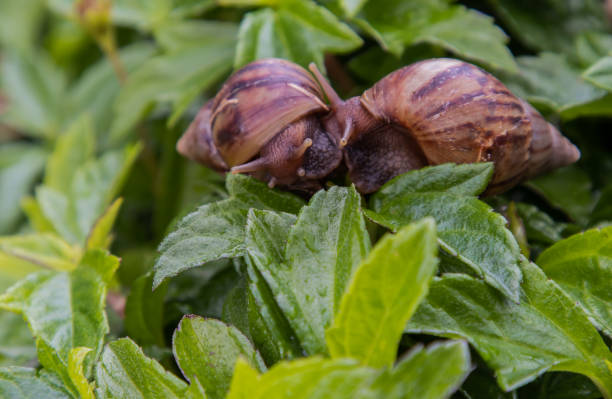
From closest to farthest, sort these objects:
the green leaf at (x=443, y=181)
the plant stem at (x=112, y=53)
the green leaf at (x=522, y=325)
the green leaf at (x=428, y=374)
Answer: the green leaf at (x=428, y=374)
the green leaf at (x=522, y=325)
the green leaf at (x=443, y=181)
the plant stem at (x=112, y=53)

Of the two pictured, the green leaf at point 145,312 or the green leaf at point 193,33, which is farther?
the green leaf at point 193,33

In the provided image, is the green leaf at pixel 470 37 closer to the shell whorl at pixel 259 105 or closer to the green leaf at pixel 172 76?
the shell whorl at pixel 259 105

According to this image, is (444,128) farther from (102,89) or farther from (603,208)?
(102,89)

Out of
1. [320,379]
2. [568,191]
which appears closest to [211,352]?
[320,379]

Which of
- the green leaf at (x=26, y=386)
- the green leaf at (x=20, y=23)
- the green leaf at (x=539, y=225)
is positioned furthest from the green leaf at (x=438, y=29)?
the green leaf at (x=20, y=23)

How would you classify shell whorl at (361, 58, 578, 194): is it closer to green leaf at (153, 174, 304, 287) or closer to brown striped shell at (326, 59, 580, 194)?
brown striped shell at (326, 59, 580, 194)

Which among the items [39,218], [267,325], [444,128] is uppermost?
[444,128]

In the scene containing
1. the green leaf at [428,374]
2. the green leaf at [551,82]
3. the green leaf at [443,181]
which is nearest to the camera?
the green leaf at [428,374]
